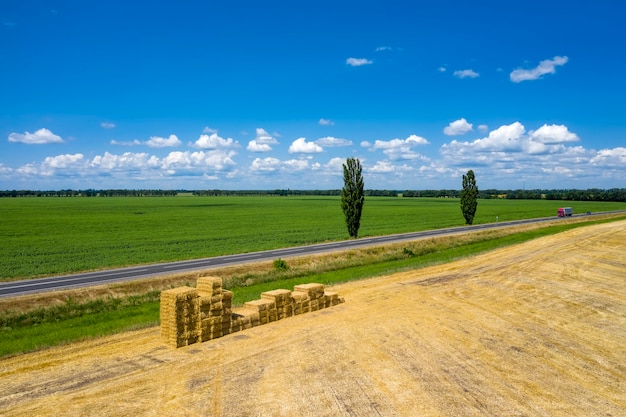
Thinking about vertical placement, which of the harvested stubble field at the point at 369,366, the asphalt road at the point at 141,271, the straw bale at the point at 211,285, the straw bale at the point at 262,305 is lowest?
the asphalt road at the point at 141,271

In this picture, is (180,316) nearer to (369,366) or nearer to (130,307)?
(369,366)

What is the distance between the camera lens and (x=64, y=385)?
1252 cm

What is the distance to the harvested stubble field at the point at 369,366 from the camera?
11312 mm

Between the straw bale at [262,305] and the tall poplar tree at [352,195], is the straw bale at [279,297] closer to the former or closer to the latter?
the straw bale at [262,305]

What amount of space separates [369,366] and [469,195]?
6913 centimetres

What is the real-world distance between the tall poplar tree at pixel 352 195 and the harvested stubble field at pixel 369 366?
3447 cm

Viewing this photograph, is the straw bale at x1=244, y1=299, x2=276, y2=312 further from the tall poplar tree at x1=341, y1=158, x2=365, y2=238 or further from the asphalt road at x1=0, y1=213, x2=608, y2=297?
the tall poplar tree at x1=341, y1=158, x2=365, y2=238

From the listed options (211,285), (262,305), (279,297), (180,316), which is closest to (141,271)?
(279,297)

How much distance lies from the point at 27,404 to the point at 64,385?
4.04 ft

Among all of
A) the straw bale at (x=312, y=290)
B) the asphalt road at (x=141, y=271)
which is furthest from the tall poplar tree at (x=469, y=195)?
the straw bale at (x=312, y=290)

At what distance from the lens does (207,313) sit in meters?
16.7

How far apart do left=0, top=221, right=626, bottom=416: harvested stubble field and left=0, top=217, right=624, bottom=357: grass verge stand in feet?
12.5

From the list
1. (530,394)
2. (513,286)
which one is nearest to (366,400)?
(530,394)

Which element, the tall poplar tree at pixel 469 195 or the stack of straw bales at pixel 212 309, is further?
the tall poplar tree at pixel 469 195
